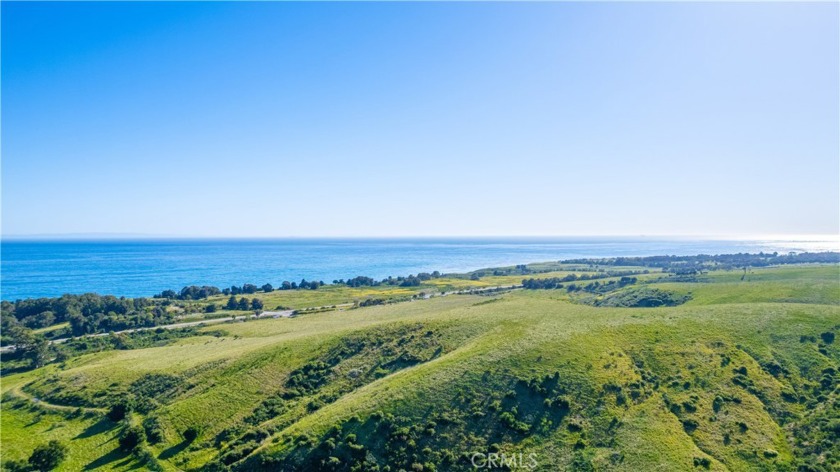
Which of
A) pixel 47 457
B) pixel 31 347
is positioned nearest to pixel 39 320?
pixel 31 347

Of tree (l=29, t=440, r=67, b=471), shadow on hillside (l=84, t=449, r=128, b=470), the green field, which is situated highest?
the green field

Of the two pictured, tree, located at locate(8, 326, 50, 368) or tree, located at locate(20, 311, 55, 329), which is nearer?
tree, located at locate(8, 326, 50, 368)

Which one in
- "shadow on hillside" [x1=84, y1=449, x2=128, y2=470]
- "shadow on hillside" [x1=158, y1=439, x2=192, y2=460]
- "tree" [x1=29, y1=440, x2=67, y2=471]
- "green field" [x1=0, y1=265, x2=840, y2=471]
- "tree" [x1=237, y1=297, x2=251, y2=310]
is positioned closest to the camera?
"green field" [x1=0, y1=265, x2=840, y2=471]

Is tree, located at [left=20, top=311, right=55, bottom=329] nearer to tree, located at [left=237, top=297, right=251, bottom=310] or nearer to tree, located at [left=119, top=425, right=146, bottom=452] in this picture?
tree, located at [left=237, top=297, right=251, bottom=310]

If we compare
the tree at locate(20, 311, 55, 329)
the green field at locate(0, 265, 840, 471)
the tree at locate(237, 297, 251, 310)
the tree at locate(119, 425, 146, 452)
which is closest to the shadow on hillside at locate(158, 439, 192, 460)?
the green field at locate(0, 265, 840, 471)

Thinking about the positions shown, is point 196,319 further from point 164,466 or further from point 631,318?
point 631,318

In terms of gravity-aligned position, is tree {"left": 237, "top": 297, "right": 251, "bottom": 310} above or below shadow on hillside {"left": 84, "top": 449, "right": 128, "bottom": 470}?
above

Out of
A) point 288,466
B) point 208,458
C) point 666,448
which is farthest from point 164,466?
point 666,448

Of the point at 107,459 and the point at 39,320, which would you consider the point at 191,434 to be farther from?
the point at 39,320
